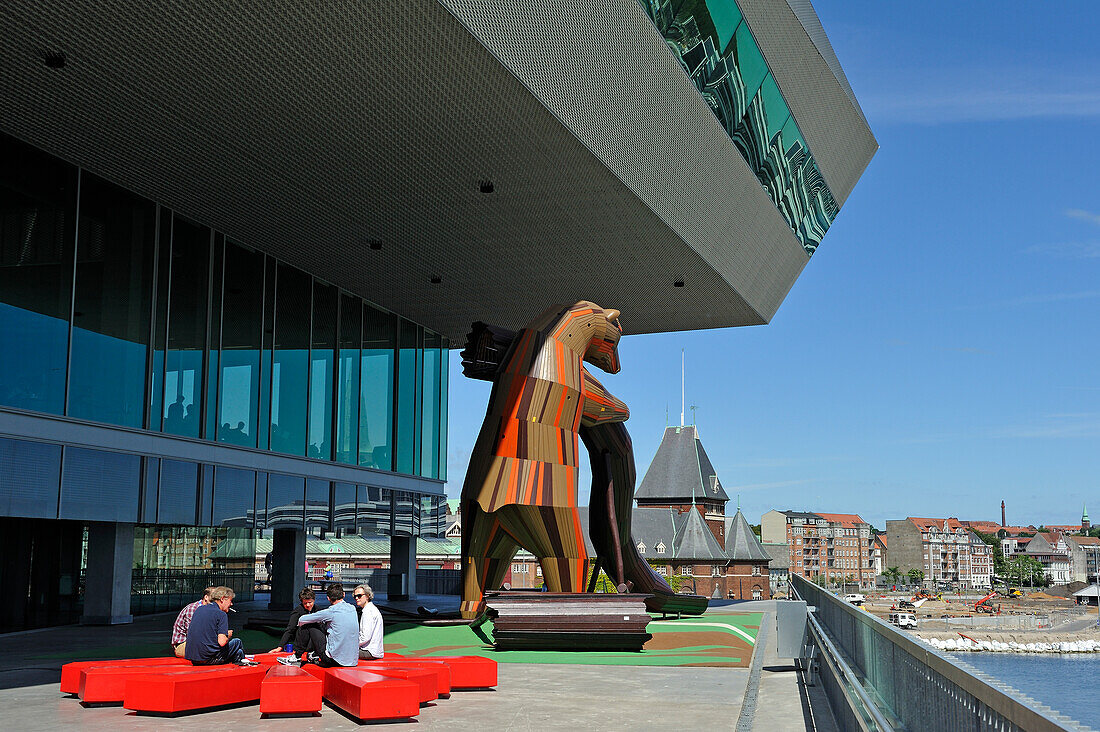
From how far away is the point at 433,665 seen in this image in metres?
12.0

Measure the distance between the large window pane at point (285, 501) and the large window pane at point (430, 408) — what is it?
756 cm

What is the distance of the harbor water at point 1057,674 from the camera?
243 feet

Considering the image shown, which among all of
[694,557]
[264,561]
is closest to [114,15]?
[264,561]

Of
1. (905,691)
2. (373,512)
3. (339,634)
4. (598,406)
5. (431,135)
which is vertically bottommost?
(339,634)

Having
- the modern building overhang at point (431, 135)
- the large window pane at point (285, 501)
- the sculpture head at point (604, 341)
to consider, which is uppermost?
the modern building overhang at point (431, 135)

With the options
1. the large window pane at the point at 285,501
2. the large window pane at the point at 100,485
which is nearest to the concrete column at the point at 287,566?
the large window pane at the point at 285,501

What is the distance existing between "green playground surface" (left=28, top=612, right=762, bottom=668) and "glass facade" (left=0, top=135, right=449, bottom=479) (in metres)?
3.47

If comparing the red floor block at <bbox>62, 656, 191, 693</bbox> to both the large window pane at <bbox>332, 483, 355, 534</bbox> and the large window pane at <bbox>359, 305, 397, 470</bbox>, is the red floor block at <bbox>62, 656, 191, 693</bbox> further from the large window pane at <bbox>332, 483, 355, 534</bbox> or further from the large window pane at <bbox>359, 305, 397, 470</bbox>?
the large window pane at <bbox>359, 305, 397, 470</bbox>

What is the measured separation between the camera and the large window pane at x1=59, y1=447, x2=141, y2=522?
19.0 meters

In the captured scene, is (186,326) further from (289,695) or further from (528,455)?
(289,695)

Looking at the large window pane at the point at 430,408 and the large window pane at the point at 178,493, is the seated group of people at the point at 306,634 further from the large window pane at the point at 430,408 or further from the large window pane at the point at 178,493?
the large window pane at the point at 430,408

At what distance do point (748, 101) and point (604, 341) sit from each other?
30.9 feet

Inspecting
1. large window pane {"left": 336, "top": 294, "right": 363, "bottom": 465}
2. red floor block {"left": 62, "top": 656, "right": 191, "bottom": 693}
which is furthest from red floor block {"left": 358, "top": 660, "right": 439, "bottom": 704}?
large window pane {"left": 336, "top": 294, "right": 363, "bottom": 465}

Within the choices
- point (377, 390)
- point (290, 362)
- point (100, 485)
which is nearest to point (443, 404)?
point (377, 390)
